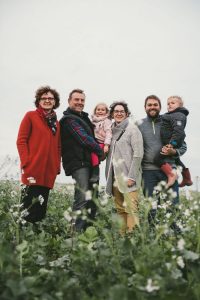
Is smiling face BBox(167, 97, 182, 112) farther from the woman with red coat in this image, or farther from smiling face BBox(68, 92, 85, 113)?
the woman with red coat

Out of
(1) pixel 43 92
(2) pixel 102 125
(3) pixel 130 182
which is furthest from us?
(2) pixel 102 125

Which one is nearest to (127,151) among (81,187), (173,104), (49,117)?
(81,187)

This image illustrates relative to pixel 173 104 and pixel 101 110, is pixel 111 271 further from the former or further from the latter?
pixel 101 110

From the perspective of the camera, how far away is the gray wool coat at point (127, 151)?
506 cm

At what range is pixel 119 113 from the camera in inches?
207

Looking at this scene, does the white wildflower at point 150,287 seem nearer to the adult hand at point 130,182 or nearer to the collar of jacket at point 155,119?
the adult hand at point 130,182

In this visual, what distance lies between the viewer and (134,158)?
16.5 ft

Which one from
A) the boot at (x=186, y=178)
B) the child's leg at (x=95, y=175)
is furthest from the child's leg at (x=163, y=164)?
the child's leg at (x=95, y=175)

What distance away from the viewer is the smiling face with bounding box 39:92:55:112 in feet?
16.8

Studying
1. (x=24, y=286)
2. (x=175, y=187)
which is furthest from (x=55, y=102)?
(x=24, y=286)

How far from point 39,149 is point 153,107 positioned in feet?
4.99

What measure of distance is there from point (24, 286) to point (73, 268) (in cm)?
75

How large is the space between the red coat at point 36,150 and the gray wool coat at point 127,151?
767mm

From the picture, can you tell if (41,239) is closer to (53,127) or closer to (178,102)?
(53,127)
